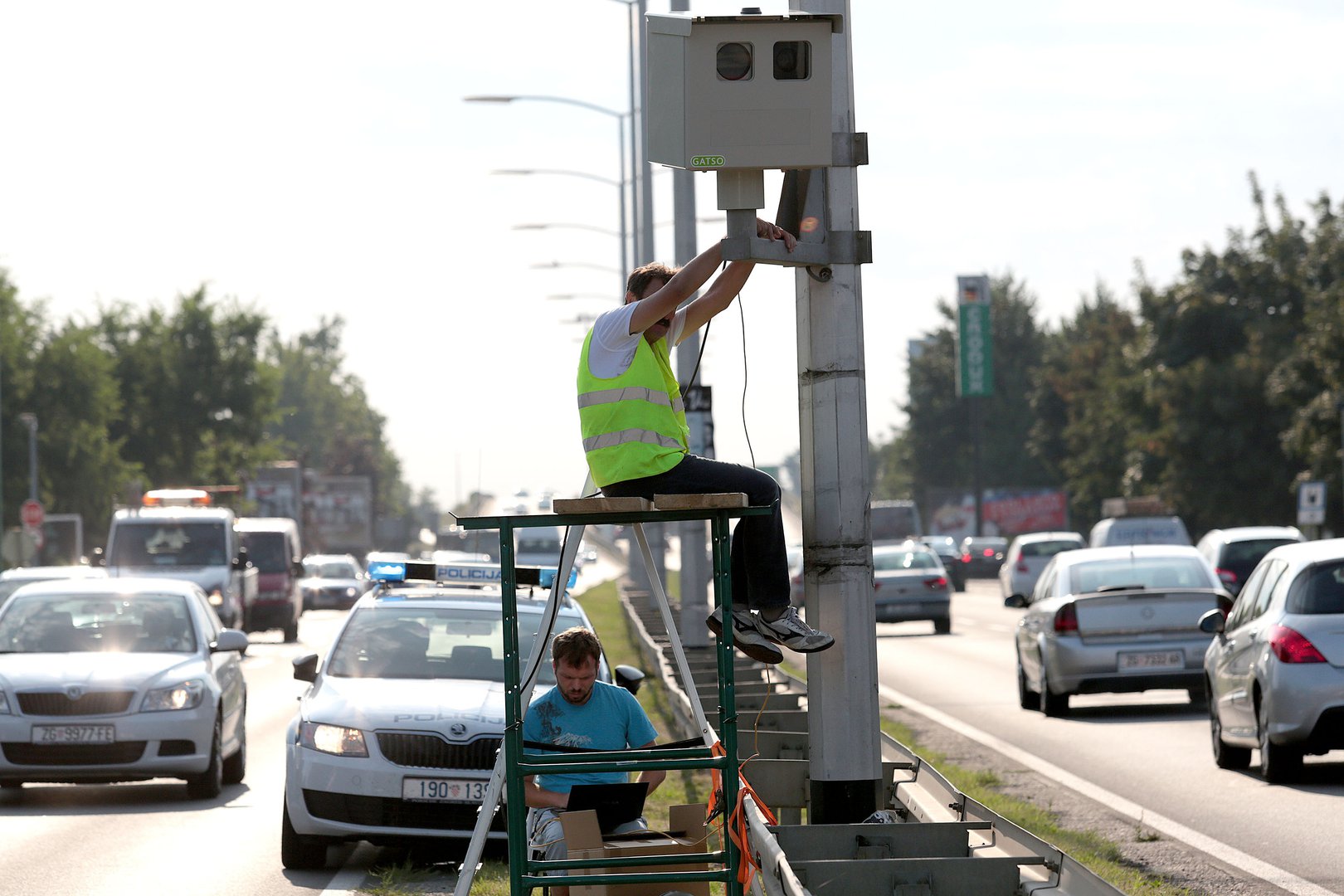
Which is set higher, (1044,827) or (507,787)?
Answer: (507,787)

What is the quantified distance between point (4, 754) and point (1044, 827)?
716 centimetres

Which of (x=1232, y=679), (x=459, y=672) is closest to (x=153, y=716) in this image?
(x=459, y=672)

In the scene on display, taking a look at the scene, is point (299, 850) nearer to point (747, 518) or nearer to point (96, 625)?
point (96, 625)

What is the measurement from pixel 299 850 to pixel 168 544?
26667 millimetres

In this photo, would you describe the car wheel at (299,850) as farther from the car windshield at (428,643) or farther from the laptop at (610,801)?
the laptop at (610,801)

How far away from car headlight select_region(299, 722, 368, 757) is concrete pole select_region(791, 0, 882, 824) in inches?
159

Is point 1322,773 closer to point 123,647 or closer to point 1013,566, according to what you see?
point 123,647

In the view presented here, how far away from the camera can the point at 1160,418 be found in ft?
241

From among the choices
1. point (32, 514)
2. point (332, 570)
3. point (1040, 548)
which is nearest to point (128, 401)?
point (332, 570)

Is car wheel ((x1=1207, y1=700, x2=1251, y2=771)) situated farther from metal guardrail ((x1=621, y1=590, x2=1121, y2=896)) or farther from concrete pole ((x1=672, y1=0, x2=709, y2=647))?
metal guardrail ((x1=621, y1=590, x2=1121, y2=896))

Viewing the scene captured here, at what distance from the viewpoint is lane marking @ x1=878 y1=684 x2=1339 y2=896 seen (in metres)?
9.88

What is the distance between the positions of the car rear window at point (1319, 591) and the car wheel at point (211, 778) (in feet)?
23.8

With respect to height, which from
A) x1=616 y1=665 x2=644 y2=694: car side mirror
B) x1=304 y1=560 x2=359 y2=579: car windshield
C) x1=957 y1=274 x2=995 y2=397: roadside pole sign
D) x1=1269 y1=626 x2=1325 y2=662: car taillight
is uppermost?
x1=957 y1=274 x2=995 y2=397: roadside pole sign

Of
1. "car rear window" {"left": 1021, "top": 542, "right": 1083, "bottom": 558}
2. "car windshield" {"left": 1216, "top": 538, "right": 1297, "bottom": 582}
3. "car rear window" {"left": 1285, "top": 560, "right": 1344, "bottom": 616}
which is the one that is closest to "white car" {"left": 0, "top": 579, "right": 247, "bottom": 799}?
"car rear window" {"left": 1285, "top": 560, "right": 1344, "bottom": 616}
